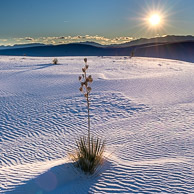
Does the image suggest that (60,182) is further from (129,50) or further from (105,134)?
(129,50)

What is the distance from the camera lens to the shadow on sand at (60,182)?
366 cm

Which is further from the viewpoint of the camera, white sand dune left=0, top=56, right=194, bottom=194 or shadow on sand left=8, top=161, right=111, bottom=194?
white sand dune left=0, top=56, right=194, bottom=194

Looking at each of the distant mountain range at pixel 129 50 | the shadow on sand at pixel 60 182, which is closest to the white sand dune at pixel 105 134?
the shadow on sand at pixel 60 182

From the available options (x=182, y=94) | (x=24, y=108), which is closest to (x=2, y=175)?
(x=24, y=108)

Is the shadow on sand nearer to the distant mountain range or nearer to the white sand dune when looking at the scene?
the white sand dune

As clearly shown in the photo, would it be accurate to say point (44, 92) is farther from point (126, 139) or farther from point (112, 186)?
point (112, 186)

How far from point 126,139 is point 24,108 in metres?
4.49

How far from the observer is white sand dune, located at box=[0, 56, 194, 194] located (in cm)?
381

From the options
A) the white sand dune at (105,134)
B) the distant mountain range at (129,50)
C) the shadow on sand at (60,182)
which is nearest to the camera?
the shadow on sand at (60,182)

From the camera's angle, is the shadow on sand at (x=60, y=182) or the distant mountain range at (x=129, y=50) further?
the distant mountain range at (x=129, y=50)

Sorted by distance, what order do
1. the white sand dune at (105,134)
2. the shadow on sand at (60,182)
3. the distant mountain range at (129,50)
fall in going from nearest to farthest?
the shadow on sand at (60,182) < the white sand dune at (105,134) < the distant mountain range at (129,50)

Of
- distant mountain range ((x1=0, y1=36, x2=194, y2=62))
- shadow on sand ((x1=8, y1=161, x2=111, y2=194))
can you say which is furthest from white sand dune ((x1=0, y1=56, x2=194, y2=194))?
distant mountain range ((x1=0, y1=36, x2=194, y2=62))

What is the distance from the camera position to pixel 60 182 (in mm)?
3863

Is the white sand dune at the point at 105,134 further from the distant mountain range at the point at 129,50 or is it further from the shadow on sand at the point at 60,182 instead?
the distant mountain range at the point at 129,50
